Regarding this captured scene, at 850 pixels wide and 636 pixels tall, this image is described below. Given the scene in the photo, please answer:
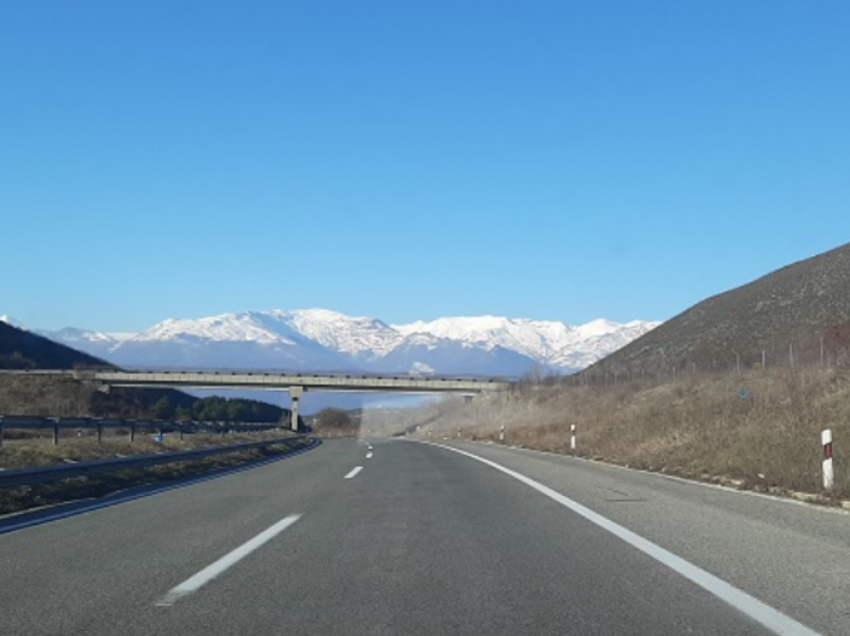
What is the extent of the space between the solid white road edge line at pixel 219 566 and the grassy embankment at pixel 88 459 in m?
5.30

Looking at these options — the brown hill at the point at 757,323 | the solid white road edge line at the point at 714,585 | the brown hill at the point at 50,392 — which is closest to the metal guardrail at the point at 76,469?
the solid white road edge line at the point at 714,585

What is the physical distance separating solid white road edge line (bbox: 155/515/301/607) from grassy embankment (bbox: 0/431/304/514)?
530 centimetres

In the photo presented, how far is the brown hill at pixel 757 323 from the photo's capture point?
61938 mm

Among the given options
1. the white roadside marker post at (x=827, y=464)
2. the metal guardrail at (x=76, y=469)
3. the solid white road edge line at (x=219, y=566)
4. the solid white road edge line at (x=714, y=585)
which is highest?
the white roadside marker post at (x=827, y=464)

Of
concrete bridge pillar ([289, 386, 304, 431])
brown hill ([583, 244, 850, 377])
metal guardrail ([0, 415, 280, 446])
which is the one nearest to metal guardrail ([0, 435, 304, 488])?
metal guardrail ([0, 415, 280, 446])

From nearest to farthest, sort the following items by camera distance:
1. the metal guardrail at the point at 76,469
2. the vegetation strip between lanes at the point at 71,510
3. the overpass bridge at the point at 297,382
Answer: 1. the vegetation strip between lanes at the point at 71,510
2. the metal guardrail at the point at 76,469
3. the overpass bridge at the point at 297,382

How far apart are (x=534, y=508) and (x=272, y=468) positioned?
516 inches

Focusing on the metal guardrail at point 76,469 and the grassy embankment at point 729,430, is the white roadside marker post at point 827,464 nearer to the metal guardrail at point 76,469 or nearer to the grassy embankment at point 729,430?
the grassy embankment at point 729,430

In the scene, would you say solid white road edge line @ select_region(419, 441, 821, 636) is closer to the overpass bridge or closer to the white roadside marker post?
the white roadside marker post

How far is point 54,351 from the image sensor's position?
112 meters

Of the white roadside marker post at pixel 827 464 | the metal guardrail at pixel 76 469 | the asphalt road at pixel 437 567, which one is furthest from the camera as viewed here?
the metal guardrail at pixel 76 469

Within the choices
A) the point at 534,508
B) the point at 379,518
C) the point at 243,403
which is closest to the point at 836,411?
the point at 534,508

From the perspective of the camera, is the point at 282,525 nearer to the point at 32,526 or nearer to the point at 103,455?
the point at 32,526

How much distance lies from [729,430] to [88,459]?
16.5 metres
